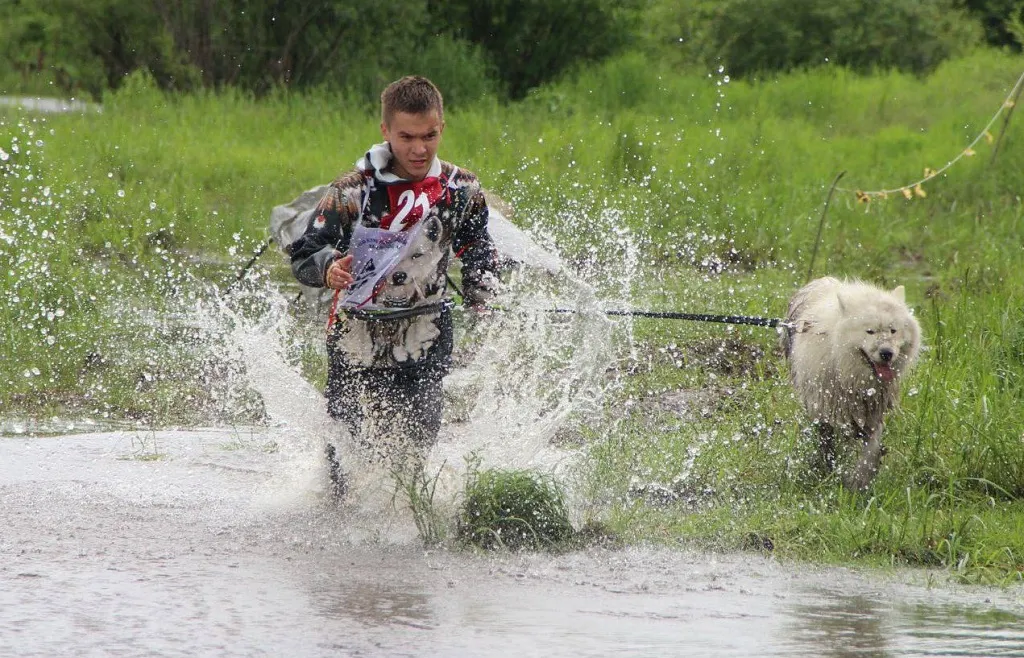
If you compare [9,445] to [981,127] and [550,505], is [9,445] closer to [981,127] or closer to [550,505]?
[550,505]

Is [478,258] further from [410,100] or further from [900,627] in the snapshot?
[900,627]

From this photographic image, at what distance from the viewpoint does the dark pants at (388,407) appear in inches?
215

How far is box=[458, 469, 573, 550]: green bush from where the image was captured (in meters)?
5.22

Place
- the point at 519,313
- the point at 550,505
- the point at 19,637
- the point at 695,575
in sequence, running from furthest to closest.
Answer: the point at 519,313
the point at 550,505
the point at 695,575
the point at 19,637

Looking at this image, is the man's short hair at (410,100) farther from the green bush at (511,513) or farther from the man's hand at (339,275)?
the green bush at (511,513)

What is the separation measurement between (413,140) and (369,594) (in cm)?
167

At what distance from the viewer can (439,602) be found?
4.47m

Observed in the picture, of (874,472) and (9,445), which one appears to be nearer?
(874,472)

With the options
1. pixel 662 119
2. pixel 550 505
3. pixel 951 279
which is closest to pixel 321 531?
pixel 550 505

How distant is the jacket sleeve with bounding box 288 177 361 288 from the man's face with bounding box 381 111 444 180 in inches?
7.9

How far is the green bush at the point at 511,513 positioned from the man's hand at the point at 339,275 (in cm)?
87

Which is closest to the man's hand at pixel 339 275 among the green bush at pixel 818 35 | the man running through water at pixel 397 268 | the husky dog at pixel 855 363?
the man running through water at pixel 397 268

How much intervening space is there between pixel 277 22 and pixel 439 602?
12.9 metres

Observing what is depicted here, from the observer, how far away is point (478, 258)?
555 cm
